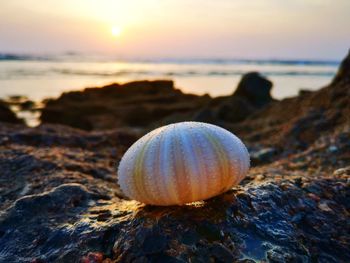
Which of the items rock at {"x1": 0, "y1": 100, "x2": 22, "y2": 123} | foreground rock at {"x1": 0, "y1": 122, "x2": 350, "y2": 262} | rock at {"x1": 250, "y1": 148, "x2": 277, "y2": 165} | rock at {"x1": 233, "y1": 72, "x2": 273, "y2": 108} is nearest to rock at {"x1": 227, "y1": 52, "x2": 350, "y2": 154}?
rock at {"x1": 250, "y1": 148, "x2": 277, "y2": 165}

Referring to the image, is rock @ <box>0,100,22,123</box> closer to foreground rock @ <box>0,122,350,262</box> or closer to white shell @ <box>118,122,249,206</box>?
foreground rock @ <box>0,122,350,262</box>

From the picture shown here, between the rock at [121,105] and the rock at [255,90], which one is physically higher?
the rock at [255,90]

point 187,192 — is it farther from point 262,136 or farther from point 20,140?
point 262,136

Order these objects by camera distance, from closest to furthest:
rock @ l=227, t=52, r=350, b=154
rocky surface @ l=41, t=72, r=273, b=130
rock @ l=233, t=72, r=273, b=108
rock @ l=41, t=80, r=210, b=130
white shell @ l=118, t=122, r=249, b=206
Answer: white shell @ l=118, t=122, r=249, b=206 → rock @ l=227, t=52, r=350, b=154 → rocky surface @ l=41, t=72, r=273, b=130 → rock @ l=41, t=80, r=210, b=130 → rock @ l=233, t=72, r=273, b=108

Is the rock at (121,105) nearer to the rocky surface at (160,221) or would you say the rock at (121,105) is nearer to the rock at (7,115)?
the rock at (7,115)

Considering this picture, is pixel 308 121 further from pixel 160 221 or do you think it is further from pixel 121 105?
pixel 121 105

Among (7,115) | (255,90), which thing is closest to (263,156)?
(255,90)

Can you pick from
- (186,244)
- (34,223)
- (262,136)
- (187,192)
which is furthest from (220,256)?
(262,136)

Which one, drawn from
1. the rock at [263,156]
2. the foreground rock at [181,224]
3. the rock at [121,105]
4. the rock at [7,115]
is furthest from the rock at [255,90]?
the foreground rock at [181,224]
